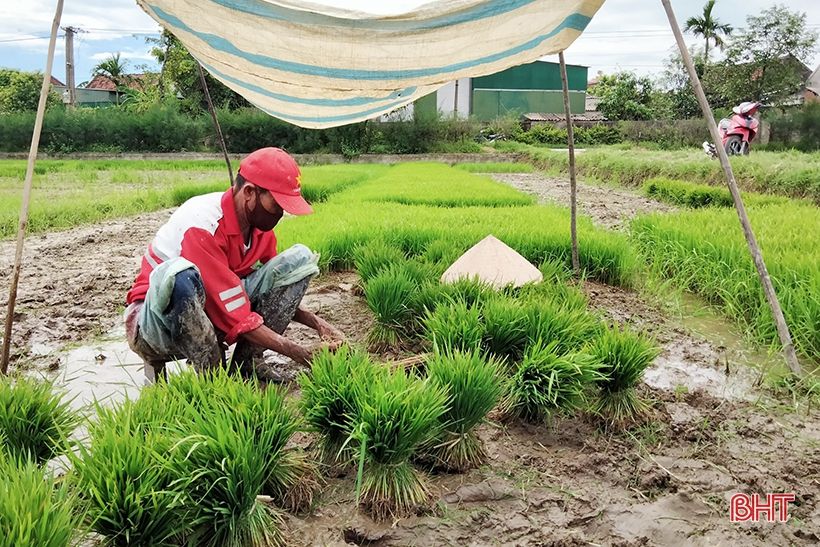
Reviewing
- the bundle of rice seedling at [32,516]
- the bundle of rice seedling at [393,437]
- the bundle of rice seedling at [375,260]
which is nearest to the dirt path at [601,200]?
the bundle of rice seedling at [375,260]

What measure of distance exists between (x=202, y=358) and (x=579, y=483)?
4.73ft

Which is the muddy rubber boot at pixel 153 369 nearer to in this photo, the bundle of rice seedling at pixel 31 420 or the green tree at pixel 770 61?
the bundle of rice seedling at pixel 31 420

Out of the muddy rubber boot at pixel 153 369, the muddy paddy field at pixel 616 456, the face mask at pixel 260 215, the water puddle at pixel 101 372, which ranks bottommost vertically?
the muddy paddy field at pixel 616 456

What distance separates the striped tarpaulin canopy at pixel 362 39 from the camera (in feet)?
8.13

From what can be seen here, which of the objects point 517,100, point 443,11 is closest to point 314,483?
point 443,11

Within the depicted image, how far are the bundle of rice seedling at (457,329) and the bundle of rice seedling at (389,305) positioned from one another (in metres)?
0.49

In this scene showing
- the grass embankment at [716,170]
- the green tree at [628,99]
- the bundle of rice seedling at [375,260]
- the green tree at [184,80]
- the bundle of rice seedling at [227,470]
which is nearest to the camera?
the bundle of rice seedling at [227,470]

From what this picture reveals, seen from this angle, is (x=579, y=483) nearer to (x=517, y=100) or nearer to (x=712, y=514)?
(x=712, y=514)

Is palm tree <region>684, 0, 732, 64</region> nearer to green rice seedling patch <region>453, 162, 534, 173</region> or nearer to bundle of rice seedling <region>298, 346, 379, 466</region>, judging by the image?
green rice seedling patch <region>453, 162, 534, 173</region>

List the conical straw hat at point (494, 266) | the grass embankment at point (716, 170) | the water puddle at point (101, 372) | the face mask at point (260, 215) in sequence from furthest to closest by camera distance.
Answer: the grass embankment at point (716, 170)
the conical straw hat at point (494, 266)
the water puddle at point (101, 372)
the face mask at point (260, 215)

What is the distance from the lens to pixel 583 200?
9.88 metres

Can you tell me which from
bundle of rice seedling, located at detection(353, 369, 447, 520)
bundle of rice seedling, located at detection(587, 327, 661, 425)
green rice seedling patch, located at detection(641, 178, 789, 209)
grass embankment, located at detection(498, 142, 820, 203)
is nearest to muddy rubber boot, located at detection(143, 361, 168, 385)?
bundle of rice seedling, located at detection(353, 369, 447, 520)

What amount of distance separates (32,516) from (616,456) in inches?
65.5

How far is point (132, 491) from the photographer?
1327mm
